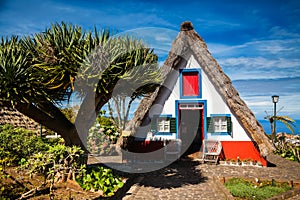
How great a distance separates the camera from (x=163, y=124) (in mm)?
13781

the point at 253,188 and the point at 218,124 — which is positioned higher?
the point at 218,124

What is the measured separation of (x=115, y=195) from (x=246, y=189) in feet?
12.2

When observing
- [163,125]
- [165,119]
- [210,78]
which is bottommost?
[163,125]

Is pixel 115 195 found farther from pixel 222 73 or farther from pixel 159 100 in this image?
pixel 222 73

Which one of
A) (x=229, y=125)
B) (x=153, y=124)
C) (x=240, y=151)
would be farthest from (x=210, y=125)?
(x=153, y=124)

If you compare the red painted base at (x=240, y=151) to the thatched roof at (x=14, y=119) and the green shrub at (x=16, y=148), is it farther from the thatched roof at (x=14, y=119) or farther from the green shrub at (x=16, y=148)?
the thatched roof at (x=14, y=119)

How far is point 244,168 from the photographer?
11.5 m

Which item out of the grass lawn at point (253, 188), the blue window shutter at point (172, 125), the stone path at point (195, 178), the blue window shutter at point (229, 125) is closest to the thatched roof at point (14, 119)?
the blue window shutter at point (172, 125)

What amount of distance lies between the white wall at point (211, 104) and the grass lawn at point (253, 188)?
13.2ft

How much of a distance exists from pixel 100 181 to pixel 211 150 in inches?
271

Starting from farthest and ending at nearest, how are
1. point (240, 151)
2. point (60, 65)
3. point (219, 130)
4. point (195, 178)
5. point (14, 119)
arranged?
point (14, 119) < point (219, 130) < point (240, 151) < point (195, 178) < point (60, 65)

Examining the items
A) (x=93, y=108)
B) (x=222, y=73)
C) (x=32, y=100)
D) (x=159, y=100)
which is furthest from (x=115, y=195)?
(x=222, y=73)

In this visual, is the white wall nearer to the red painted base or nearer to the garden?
the red painted base

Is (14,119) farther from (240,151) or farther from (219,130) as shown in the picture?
(240,151)
